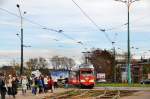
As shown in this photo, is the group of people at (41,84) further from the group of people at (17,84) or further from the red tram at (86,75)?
the red tram at (86,75)

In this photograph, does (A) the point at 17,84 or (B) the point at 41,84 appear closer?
(A) the point at 17,84

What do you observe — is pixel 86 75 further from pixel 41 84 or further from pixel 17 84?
pixel 17 84

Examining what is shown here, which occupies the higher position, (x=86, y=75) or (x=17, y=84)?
(x=86, y=75)

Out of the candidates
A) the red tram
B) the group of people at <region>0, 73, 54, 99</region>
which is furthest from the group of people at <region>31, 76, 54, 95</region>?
the red tram

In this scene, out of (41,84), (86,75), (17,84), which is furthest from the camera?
(86,75)

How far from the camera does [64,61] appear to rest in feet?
534

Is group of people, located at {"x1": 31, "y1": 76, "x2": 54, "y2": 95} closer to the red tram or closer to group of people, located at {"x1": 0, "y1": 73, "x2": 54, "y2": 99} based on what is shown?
group of people, located at {"x1": 0, "y1": 73, "x2": 54, "y2": 99}

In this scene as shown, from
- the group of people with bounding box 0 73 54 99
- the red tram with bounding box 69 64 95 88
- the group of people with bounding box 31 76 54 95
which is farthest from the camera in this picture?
the red tram with bounding box 69 64 95 88

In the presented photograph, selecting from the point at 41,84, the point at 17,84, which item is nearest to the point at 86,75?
the point at 41,84

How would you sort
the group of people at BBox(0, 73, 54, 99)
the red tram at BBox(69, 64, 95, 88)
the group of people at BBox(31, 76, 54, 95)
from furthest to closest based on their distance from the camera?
the red tram at BBox(69, 64, 95, 88)
the group of people at BBox(31, 76, 54, 95)
the group of people at BBox(0, 73, 54, 99)

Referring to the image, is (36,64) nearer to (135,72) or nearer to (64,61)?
(64,61)

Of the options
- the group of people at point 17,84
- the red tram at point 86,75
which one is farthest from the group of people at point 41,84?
the red tram at point 86,75

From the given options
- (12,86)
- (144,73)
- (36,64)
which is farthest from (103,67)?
(12,86)

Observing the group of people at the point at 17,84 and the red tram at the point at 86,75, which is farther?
the red tram at the point at 86,75
